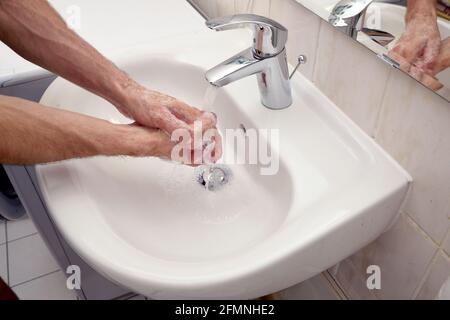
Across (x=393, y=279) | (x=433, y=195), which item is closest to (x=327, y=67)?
(x=433, y=195)

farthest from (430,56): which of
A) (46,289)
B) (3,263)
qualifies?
(3,263)

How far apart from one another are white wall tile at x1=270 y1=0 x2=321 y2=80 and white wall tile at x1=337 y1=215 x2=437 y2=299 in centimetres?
29

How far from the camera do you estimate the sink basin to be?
0.45 meters

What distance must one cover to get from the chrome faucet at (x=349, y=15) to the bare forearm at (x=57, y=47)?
0.33m

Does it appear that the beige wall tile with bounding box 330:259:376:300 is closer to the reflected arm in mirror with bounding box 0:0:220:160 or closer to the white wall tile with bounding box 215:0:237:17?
the reflected arm in mirror with bounding box 0:0:220:160

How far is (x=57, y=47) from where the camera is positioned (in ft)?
2.02

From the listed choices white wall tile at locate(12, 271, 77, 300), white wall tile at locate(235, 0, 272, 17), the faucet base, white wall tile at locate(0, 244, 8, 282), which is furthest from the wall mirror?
white wall tile at locate(0, 244, 8, 282)

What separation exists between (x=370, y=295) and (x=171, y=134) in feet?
1.48

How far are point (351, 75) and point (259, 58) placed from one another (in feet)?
0.45

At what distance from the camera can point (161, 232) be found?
23.8 inches

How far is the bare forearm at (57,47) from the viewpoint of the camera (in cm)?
62

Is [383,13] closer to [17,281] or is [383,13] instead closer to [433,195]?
[433,195]

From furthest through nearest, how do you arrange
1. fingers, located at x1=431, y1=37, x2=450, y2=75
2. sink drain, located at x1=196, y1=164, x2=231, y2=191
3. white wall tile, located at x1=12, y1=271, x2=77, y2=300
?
white wall tile, located at x1=12, y1=271, x2=77, y2=300
sink drain, located at x1=196, y1=164, x2=231, y2=191
fingers, located at x1=431, y1=37, x2=450, y2=75

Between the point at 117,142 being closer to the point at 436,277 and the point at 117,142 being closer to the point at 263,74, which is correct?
the point at 263,74
